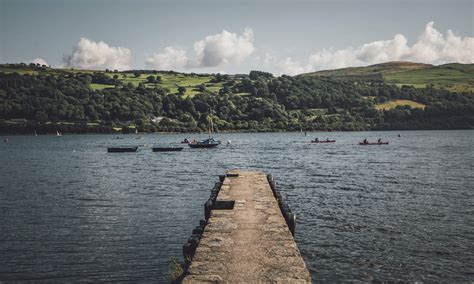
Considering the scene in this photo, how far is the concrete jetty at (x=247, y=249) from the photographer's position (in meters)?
12.2

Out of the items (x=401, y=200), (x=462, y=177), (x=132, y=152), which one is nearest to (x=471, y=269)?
(x=401, y=200)

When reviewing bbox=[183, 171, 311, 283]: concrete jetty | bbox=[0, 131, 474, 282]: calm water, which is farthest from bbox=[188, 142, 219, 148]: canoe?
bbox=[183, 171, 311, 283]: concrete jetty

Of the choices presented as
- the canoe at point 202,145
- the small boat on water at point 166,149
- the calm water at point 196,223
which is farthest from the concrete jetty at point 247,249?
the canoe at point 202,145

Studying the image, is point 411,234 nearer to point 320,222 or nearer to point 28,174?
point 320,222

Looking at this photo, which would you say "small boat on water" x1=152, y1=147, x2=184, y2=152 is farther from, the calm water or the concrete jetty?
the concrete jetty

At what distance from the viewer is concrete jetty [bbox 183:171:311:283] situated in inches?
482

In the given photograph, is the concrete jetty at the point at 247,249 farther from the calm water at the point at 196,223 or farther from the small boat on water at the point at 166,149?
the small boat on water at the point at 166,149

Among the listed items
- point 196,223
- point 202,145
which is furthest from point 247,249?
point 202,145

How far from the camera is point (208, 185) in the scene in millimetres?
47688

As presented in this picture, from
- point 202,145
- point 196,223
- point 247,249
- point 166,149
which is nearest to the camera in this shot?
point 247,249

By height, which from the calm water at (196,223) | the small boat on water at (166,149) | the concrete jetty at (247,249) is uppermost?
the concrete jetty at (247,249)

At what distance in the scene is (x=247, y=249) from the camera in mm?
14703

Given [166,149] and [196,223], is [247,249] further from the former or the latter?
[166,149]

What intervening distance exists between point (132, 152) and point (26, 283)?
9175cm
